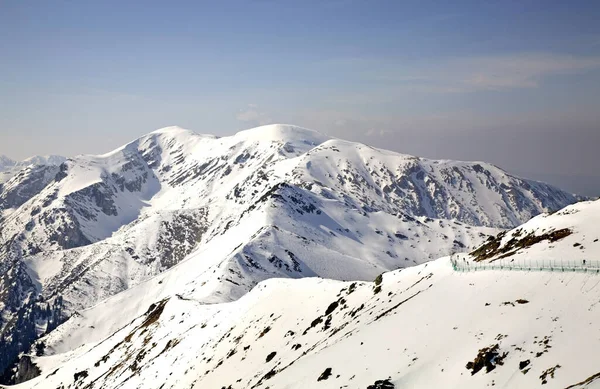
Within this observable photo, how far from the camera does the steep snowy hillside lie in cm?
3075

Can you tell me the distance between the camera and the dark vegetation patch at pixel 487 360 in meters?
31.0

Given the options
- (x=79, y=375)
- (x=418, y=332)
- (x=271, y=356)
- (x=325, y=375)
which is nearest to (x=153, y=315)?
(x=79, y=375)

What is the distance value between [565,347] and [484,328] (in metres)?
7.39

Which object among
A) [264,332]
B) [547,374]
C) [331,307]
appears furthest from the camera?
[264,332]

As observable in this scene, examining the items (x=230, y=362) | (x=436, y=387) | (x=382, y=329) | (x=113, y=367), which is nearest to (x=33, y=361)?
(x=113, y=367)

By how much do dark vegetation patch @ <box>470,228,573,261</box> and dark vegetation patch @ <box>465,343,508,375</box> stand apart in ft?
65.4

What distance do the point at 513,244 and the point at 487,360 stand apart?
25.4m

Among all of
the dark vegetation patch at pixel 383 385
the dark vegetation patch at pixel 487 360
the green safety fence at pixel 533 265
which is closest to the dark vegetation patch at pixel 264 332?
the green safety fence at pixel 533 265

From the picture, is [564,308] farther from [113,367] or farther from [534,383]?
[113,367]

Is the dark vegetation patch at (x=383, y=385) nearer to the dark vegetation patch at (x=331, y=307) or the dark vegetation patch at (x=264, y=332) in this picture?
the dark vegetation patch at (x=331, y=307)

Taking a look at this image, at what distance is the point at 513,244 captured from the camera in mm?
53469

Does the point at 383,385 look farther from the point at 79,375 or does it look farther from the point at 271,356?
the point at 79,375

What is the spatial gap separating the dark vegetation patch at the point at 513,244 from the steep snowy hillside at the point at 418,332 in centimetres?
55

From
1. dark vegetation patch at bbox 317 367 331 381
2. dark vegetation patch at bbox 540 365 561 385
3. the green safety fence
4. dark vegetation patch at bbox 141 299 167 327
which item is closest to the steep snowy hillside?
dark vegetation patch at bbox 540 365 561 385
